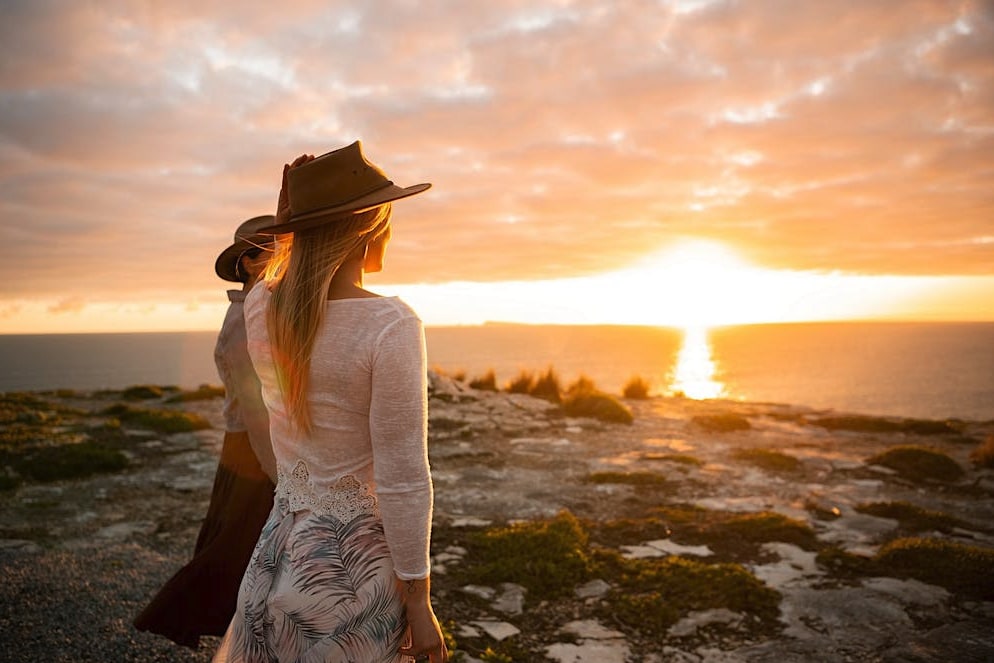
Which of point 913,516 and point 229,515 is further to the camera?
point 913,516

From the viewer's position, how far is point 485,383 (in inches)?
810

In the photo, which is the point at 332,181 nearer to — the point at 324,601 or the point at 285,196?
the point at 285,196

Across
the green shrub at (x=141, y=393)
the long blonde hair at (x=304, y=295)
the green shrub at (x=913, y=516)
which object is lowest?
the green shrub at (x=913, y=516)

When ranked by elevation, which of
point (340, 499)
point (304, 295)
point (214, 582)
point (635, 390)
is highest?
point (304, 295)

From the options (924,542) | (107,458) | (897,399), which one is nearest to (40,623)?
(107,458)

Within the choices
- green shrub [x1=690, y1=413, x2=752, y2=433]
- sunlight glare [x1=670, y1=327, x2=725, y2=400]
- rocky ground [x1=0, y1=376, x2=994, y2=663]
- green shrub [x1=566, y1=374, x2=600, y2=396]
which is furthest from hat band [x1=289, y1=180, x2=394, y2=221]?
sunlight glare [x1=670, y1=327, x2=725, y2=400]

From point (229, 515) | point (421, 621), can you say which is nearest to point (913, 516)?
point (421, 621)

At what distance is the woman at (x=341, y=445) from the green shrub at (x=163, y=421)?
1235 cm

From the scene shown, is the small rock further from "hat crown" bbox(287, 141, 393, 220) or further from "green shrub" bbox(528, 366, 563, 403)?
"green shrub" bbox(528, 366, 563, 403)

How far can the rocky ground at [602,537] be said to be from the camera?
435 centimetres

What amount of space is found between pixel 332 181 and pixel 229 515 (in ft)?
6.54

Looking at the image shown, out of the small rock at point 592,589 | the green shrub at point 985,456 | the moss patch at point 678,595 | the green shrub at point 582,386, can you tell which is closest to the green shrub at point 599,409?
the green shrub at point 582,386

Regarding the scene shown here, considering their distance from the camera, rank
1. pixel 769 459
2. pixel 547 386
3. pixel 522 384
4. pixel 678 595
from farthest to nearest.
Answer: pixel 522 384 < pixel 547 386 < pixel 769 459 < pixel 678 595

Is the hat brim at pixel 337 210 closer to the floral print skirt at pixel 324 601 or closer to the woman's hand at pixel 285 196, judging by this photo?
the woman's hand at pixel 285 196
